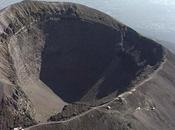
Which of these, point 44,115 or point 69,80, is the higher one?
point 44,115

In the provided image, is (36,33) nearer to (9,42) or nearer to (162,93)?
(9,42)

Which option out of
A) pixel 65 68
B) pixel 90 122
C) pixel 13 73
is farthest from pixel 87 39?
pixel 90 122

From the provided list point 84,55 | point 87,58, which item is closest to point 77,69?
point 87,58

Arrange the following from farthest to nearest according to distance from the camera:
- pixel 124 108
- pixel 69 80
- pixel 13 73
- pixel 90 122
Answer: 1. pixel 69 80
2. pixel 13 73
3. pixel 124 108
4. pixel 90 122

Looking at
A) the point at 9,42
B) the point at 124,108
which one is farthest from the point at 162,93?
the point at 9,42

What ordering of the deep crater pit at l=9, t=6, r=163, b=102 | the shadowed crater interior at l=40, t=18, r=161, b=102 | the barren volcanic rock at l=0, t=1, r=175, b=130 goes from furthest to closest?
the shadowed crater interior at l=40, t=18, r=161, b=102, the deep crater pit at l=9, t=6, r=163, b=102, the barren volcanic rock at l=0, t=1, r=175, b=130

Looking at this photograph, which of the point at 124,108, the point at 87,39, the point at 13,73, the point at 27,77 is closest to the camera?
the point at 124,108

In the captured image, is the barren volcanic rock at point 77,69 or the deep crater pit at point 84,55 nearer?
the barren volcanic rock at point 77,69

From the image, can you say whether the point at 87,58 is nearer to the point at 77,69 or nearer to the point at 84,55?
the point at 84,55

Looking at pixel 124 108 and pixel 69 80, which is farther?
pixel 69 80
